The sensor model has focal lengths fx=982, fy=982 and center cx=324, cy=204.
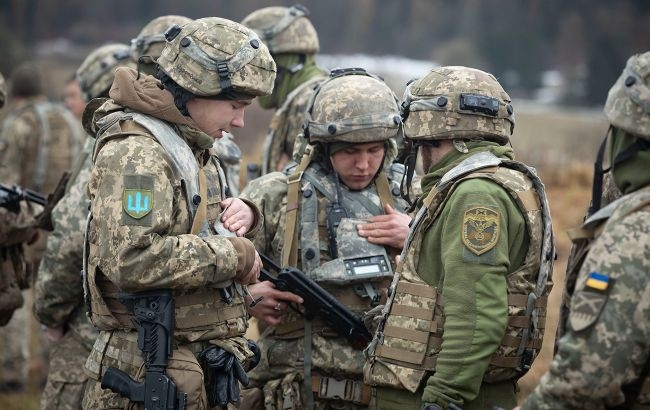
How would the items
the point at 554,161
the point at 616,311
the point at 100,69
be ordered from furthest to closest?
1. the point at 554,161
2. the point at 100,69
3. the point at 616,311

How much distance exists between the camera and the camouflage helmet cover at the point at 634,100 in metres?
3.62

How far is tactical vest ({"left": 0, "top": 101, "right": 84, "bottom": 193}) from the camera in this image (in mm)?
9953

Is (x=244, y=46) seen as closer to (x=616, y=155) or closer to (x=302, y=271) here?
(x=302, y=271)

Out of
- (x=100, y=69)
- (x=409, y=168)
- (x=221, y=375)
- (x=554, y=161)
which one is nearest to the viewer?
(x=221, y=375)

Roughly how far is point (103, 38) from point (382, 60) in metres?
7.48

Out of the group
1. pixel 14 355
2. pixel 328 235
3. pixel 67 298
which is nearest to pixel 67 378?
pixel 67 298

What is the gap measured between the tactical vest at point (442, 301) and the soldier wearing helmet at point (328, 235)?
84cm

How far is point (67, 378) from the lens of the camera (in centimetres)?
623

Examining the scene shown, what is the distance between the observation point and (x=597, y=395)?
349 centimetres

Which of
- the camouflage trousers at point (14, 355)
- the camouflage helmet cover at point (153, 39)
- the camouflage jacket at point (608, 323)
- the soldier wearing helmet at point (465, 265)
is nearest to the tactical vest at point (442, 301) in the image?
the soldier wearing helmet at point (465, 265)

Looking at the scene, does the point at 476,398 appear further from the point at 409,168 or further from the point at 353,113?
the point at 353,113

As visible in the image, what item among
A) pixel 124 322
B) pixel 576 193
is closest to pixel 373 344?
pixel 124 322

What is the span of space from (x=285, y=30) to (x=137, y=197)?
13.0 ft

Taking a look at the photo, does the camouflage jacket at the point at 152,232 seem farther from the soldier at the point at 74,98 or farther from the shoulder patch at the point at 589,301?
the soldier at the point at 74,98
